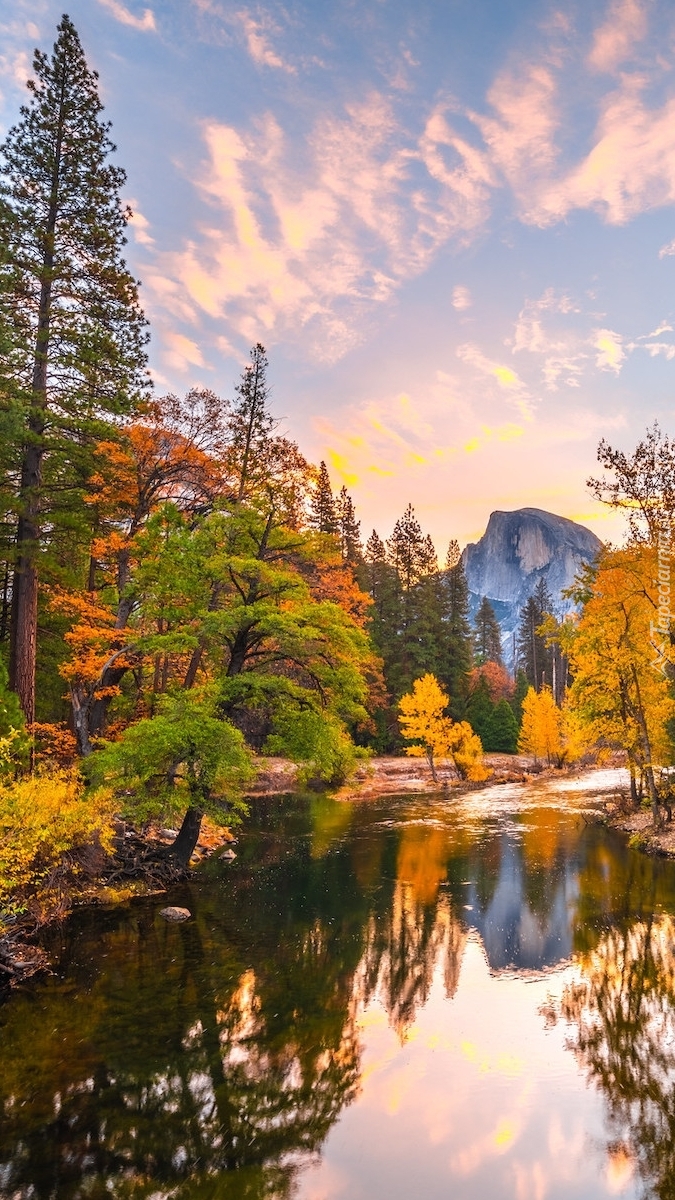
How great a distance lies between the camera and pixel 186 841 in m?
20.1

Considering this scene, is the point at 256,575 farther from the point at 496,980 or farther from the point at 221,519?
the point at 496,980

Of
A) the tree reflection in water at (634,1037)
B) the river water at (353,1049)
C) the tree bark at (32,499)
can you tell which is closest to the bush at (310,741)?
the river water at (353,1049)

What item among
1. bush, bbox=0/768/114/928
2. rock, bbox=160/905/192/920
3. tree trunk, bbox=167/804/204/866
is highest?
bush, bbox=0/768/114/928

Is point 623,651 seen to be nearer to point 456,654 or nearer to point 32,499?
point 32,499

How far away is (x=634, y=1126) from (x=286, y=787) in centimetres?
3919

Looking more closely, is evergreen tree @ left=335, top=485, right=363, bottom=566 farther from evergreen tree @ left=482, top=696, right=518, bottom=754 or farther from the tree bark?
the tree bark

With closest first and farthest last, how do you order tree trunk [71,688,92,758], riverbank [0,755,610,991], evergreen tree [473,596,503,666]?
riverbank [0,755,610,991], tree trunk [71,688,92,758], evergreen tree [473,596,503,666]

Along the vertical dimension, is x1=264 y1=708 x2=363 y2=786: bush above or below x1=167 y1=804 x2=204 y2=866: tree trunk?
above

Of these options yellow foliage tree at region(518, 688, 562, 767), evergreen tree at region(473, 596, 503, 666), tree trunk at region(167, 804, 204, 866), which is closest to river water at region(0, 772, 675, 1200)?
tree trunk at region(167, 804, 204, 866)

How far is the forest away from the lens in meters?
16.9

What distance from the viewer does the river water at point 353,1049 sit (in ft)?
24.1

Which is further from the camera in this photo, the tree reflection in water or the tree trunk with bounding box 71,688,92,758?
the tree trunk with bounding box 71,688,92,758

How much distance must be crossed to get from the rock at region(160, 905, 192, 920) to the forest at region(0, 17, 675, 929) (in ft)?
8.16

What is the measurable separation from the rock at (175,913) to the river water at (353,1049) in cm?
24
